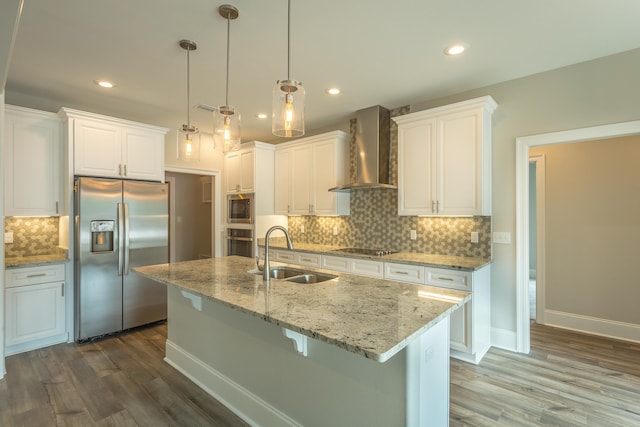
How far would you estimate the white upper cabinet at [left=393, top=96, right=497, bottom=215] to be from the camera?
313 cm

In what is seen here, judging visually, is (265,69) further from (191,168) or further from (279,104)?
(191,168)

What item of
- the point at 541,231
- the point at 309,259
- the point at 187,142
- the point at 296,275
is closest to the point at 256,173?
the point at 309,259

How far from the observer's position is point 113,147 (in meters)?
3.70

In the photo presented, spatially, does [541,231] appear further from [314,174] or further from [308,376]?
[308,376]

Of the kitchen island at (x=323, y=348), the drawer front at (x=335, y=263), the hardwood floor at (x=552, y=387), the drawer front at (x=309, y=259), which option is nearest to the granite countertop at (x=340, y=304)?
the kitchen island at (x=323, y=348)

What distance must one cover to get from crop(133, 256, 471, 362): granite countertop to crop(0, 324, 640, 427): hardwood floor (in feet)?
3.05

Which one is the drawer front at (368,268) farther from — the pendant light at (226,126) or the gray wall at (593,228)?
the gray wall at (593,228)

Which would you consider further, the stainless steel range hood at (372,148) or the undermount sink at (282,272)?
the stainless steel range hood at (372,148)

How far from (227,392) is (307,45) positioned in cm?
267

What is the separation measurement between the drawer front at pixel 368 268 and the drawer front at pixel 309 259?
0.54 meters

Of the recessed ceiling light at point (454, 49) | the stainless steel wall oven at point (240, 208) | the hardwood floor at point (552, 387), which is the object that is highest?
the recessed ceiling light at point (454, 49)

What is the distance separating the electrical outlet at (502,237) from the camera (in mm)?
3205

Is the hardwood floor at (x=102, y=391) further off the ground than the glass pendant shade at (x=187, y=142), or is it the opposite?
the glass pendant shade at (x=187, y=142)

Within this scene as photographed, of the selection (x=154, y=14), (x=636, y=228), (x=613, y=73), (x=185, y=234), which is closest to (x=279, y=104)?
(x=154, y=14)
